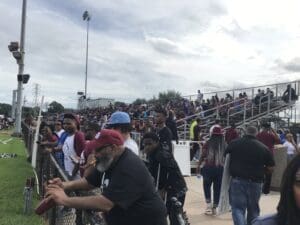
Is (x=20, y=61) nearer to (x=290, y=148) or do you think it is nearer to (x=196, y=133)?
(x=196, y=133)

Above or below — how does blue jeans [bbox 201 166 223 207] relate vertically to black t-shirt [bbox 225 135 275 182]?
below

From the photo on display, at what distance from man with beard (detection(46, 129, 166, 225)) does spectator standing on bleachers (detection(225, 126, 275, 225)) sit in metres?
3.80

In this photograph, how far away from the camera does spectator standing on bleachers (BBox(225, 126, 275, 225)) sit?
744cm

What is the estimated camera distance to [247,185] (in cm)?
746

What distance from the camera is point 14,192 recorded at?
1117 centimetres

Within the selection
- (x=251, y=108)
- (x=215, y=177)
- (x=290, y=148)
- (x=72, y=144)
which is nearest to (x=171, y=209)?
(x=72, y=144)

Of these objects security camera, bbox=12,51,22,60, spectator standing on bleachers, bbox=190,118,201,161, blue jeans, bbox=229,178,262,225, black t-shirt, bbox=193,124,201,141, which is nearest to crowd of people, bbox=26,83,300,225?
blue jeans, bbox=229,178,262,225

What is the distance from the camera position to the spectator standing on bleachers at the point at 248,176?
7441mm

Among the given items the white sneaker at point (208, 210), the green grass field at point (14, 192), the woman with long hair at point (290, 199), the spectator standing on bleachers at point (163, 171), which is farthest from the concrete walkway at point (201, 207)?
the woman with long hair at point (290, 199)

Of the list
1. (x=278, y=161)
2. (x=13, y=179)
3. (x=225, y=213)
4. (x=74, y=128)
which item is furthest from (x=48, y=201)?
(x=278, y=161)

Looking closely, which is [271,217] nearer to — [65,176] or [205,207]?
[65,176]

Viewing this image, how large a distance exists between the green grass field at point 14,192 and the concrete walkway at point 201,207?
9.66 ft

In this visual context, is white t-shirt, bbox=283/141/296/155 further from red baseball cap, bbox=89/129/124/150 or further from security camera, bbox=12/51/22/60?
security camera, bbox=12/51/22/60

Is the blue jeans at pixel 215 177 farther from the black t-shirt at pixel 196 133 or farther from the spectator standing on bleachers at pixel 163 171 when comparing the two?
the black t-shirt at pixel 196 133
